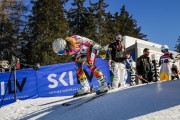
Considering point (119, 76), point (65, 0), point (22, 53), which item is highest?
point (65, 0)

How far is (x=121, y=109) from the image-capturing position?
5.93m

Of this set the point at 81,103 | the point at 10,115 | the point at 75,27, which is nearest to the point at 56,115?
the point at 81,103

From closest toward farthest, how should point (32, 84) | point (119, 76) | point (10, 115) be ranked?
point (10, 115)
point (119, 76)
point (32, 84)

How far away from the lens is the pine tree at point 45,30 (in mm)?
32969

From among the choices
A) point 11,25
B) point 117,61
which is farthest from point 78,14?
point 117,61

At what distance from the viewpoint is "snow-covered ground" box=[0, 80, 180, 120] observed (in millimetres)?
5176

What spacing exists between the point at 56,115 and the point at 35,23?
94.3 feet

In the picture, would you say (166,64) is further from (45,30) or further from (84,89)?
(45,30)

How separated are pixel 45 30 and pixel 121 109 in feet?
94.8

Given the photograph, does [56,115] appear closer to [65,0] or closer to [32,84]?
[32,84]

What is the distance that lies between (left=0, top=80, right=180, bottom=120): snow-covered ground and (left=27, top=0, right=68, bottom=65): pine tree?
2470cm

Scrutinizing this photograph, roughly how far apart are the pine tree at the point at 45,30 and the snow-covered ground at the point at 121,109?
24.7m

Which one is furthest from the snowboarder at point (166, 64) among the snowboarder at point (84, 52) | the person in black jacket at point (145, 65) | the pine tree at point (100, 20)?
the pine tree at point (100, 20)

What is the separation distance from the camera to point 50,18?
3506 centimetres
